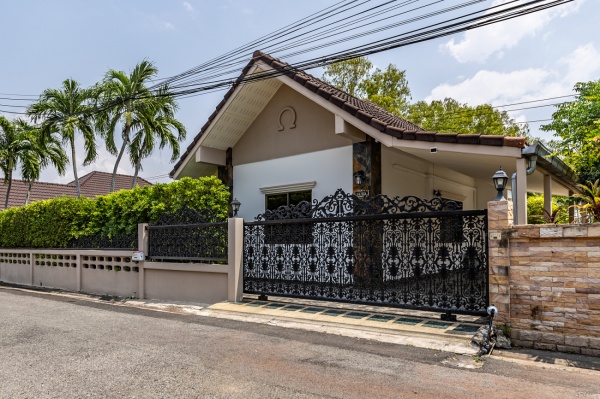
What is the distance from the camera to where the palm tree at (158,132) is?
774 inches

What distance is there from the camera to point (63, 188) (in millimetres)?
29516

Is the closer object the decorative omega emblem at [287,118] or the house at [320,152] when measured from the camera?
the house at [320,152]

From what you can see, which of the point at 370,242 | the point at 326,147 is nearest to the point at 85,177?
the point at 326,147

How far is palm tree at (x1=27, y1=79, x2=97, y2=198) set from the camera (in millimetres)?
18344

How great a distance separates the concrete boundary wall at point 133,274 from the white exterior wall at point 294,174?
2.75 meters

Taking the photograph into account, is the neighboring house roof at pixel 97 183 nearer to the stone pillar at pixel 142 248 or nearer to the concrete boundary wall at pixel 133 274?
the concrete boundary wall at pixel 133 274

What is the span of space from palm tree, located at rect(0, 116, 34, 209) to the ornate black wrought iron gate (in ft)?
52.0

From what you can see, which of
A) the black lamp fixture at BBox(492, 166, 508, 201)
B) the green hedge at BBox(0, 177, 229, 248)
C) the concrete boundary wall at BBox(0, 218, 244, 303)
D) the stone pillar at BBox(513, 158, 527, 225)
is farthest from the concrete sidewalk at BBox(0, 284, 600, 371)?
the green hedge at BBox(0, 177, 229, 248)

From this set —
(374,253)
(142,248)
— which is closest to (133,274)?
(142,248)

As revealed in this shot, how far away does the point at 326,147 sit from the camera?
36.6ft

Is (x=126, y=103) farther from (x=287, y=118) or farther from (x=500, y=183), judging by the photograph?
(x=500, y=183)

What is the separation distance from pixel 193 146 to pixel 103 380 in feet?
29.9

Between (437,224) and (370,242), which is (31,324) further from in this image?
(437,224)

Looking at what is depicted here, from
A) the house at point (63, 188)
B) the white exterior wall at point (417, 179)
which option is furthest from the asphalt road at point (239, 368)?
the house at point (63, 188)
